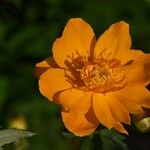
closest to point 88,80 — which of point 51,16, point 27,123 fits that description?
point 27,123

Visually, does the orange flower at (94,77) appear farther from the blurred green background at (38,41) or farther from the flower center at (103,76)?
the blurred green background at (38,41)

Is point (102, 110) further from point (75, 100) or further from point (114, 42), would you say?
point (114, 42)

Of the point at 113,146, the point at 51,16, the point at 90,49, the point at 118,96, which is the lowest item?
the point at 113,146

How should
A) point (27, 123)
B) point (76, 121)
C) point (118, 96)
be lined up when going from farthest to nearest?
point (27, 123) → point (118, 96) → point (76, 121)

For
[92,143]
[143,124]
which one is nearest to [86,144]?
[92,143]

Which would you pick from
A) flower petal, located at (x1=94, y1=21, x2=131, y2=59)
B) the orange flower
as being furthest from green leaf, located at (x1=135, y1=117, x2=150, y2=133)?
flower petal, located at (x1=94, y1=21, x2=131, y2=59)

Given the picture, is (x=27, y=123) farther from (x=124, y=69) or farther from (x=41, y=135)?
(x=124, y=69)
